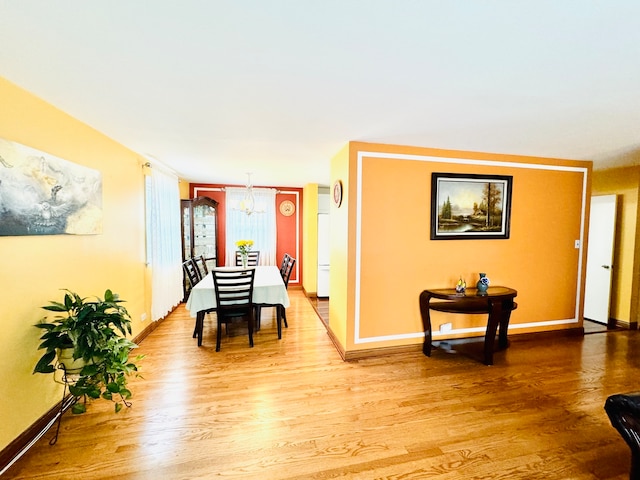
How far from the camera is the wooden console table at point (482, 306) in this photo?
276 cm

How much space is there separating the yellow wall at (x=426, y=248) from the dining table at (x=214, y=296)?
0.69 metres

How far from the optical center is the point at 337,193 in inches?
120

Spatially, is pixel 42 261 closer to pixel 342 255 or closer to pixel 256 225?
pixel 342 255

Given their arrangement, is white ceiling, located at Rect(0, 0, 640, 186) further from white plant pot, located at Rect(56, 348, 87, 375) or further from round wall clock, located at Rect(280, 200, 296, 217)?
round wall clock, located at Rect(280, 200, 296, 217)

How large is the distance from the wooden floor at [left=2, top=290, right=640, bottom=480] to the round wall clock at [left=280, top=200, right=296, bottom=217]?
11.5 ft

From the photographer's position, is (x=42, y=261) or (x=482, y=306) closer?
(x=42, y=261)

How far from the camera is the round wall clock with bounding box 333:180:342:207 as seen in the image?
9.72 ft

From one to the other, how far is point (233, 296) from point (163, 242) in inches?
59.7

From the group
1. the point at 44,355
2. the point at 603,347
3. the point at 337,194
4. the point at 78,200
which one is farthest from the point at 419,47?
the point at 603,347

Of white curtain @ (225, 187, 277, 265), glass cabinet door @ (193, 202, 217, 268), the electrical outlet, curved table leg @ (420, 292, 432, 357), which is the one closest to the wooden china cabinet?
glass cabinet door @ (193, 202, 217, 268)

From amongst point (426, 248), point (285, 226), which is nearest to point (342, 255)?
point (426, 248)

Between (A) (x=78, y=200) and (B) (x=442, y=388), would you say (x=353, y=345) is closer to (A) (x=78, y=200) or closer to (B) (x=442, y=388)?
(B) (x=442, y=388)

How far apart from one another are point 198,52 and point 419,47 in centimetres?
110

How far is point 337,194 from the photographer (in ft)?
9.99
